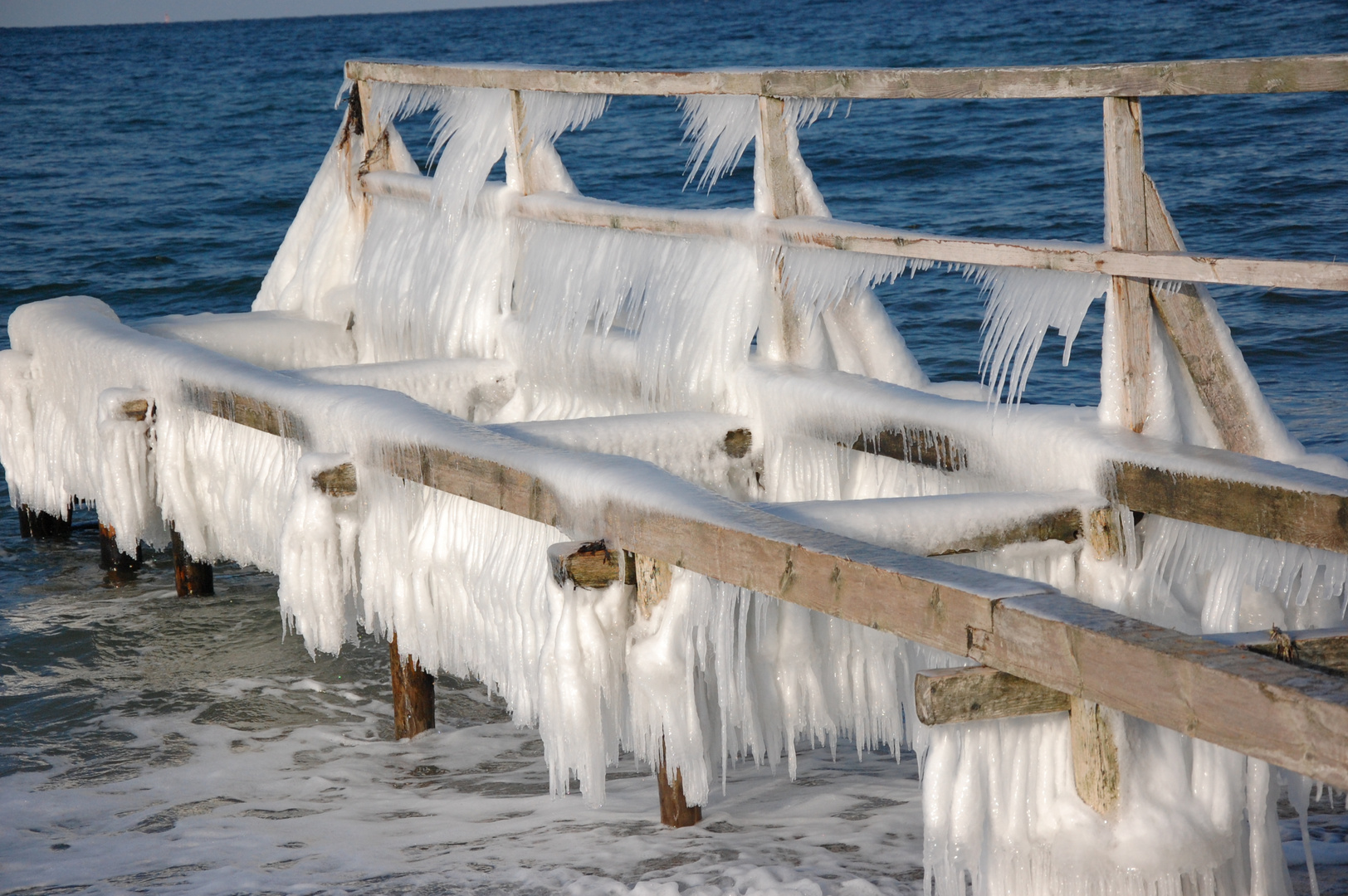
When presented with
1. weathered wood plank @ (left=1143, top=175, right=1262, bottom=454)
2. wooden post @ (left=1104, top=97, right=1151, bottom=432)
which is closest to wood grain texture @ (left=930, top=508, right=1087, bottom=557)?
wooden post @ (left=1104, top=97, right=1151, bottom=432)

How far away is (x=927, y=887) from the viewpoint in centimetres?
323

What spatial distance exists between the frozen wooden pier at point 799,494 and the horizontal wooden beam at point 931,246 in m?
0.01

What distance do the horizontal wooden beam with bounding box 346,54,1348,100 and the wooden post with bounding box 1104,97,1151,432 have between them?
0.08 m

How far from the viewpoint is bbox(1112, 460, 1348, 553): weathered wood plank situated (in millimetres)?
3531

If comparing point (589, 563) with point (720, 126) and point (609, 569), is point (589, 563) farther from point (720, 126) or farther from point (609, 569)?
point (720, 126)

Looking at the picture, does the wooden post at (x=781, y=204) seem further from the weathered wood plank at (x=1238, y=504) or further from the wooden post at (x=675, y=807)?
the wooden post at (x=675, y=807)

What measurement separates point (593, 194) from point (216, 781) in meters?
15.3

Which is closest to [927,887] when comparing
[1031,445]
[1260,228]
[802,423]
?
[1031,445]

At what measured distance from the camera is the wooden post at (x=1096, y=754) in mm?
3029

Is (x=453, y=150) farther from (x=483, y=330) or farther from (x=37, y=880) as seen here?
(x=37, y=880)

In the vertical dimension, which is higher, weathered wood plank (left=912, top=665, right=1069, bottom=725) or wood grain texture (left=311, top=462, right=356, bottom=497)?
wood grain texture (left=311, top=462, right=356, bottom=497)

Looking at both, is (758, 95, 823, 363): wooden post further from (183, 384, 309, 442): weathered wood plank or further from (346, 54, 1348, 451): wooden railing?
(183, 384, 309, 442): weathered wood plank

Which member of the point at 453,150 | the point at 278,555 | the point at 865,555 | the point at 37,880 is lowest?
the point at 37,880

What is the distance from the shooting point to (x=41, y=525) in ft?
28.6
